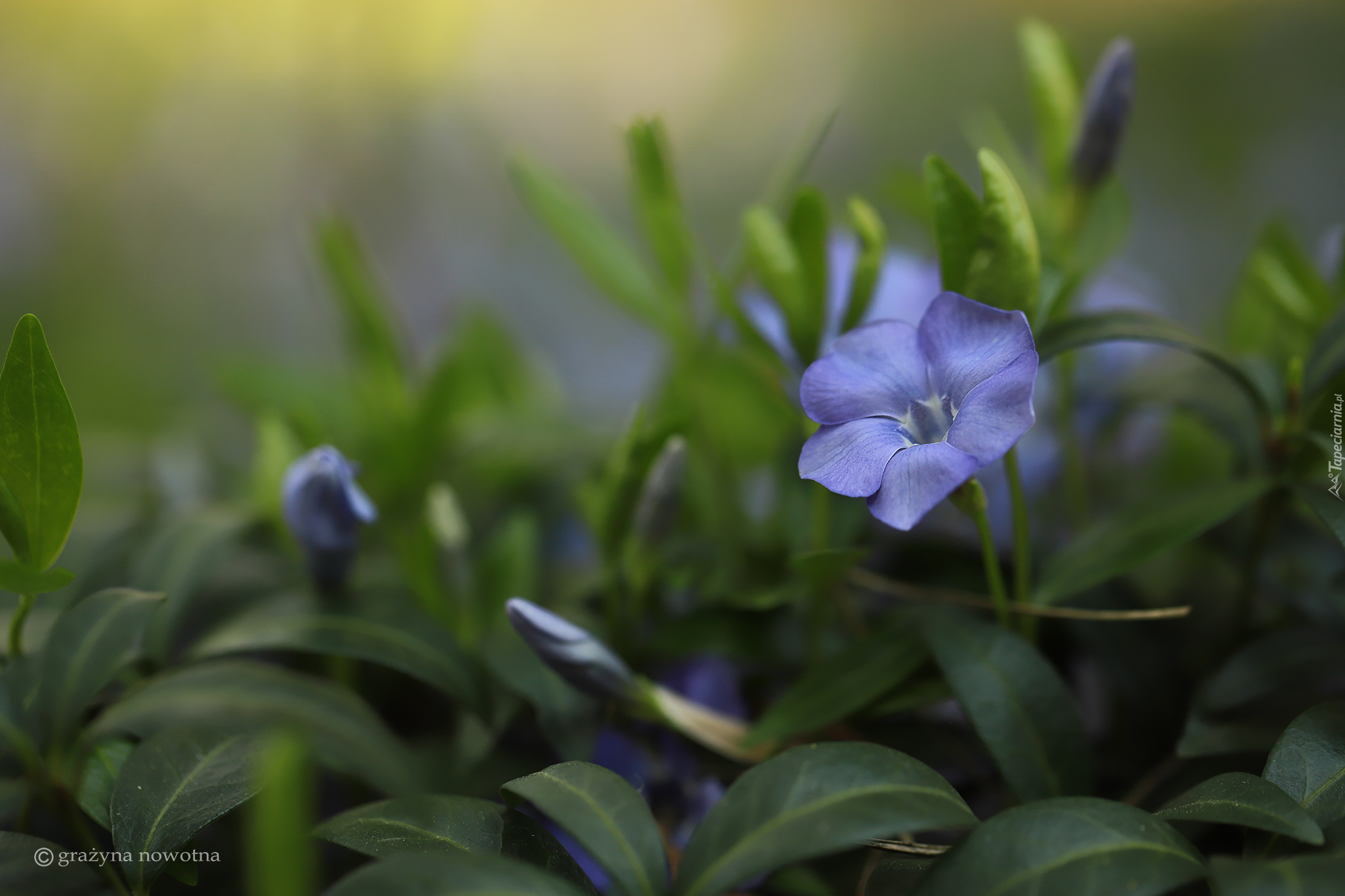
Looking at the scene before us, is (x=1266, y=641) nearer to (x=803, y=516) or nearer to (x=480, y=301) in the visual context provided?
(x=803, y=516)

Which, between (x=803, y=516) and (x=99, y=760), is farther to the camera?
(x=803, y=516)

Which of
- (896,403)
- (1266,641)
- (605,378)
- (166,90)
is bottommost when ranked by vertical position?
(605,378)

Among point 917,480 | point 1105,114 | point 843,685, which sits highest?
point 1105,114

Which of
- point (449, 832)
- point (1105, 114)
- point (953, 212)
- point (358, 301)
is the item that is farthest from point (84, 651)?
point (1105, 114)

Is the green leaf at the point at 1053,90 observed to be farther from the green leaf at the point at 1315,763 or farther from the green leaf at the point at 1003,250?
the green leaf at the point at 1315,763

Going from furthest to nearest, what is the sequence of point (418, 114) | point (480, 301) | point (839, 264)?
1. point (418, 114)
2. point (480, 301)
3. point (839, 264)

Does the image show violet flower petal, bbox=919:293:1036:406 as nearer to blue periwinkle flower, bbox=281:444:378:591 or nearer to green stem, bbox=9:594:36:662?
blue periwinkle flower, bbox=281:444:378:591

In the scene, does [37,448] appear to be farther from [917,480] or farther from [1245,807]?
[1245,807]

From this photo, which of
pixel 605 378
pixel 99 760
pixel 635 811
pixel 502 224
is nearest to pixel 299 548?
pixel 99 760
